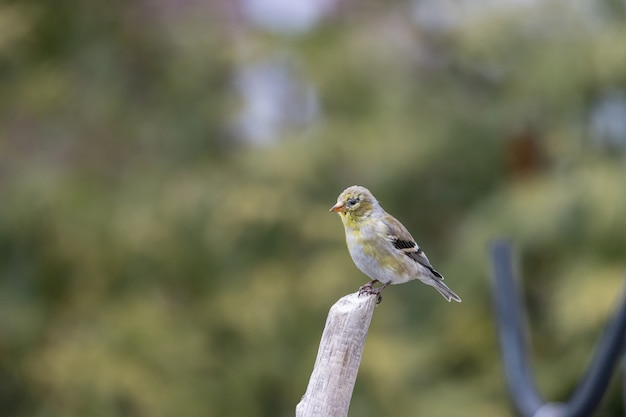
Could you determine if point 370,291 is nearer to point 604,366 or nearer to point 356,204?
point 356,204

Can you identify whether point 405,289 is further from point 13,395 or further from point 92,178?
point 13,395

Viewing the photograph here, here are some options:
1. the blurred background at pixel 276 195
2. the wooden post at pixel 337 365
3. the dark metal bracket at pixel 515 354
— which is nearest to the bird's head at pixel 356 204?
the dark metal bracket at pixel 515 354

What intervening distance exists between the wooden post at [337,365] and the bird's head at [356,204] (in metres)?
0.83

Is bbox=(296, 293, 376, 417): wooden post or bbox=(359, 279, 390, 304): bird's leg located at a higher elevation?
bbox=(359, 279, 390, 304): bird's leg

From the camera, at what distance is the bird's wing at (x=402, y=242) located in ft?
7.72

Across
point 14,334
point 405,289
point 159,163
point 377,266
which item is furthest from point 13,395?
point 377,266

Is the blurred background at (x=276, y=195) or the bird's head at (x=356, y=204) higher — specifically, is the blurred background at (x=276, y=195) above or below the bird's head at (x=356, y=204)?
above

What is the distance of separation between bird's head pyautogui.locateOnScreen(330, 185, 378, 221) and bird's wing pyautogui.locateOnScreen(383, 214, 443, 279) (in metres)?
0.07

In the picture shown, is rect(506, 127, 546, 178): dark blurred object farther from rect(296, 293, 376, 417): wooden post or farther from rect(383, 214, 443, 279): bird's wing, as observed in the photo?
rect(296, 293, 376, 417): wooden post

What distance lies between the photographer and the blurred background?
4.39 m

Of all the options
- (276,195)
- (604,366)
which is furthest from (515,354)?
(276,195)

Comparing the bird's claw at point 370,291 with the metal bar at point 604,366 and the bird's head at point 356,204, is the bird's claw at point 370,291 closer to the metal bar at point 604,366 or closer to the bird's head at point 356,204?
the bird's head at point 356,204

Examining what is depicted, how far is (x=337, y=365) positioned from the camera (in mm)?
1316

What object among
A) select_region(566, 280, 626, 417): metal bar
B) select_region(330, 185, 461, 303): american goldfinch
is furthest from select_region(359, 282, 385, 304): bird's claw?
select_region(566, 280, 626, 417): metal bar
